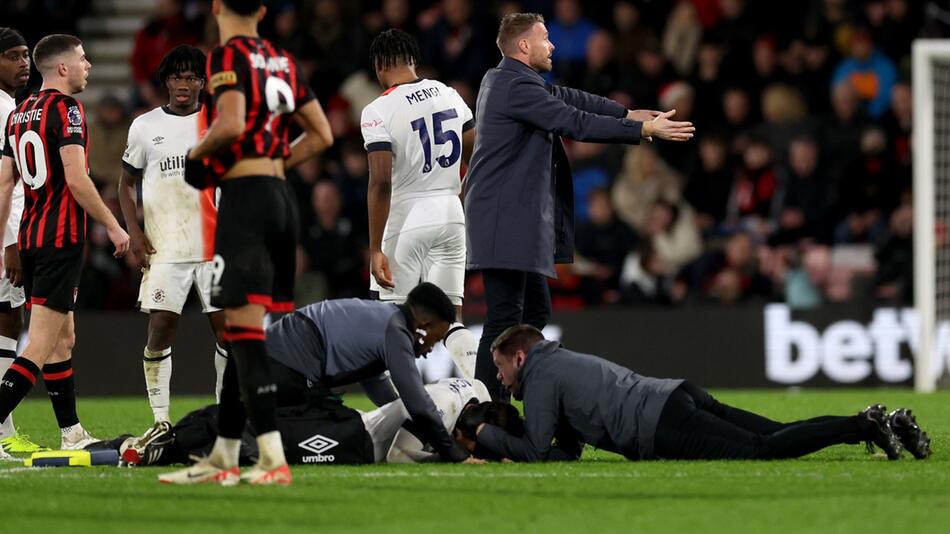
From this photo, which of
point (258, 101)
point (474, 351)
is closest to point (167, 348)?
point (474, 351)

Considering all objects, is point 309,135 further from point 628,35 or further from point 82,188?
point 628,35

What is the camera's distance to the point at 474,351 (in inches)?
334

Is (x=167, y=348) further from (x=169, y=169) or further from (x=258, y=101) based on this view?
(x=258, y=101)

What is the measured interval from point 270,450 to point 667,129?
2.73m

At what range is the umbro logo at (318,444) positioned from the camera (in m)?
7.13

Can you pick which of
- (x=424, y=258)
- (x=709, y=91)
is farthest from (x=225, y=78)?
(x=709, y=91)

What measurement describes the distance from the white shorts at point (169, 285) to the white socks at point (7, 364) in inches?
30.0

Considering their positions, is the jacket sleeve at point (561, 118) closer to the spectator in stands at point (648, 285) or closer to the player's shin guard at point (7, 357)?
the player's shin guard at point (7, 357)

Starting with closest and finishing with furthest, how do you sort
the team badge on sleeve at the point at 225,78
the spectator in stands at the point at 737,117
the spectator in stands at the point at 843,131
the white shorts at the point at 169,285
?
the team badge on sleeve at the point at 225,78 < the white shorts at the point at 169,285 < the spectator in stands at the point at 843,131 < the spectator in stands at the point at 737,117

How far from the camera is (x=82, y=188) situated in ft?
25.0

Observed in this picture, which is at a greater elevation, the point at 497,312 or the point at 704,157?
the point at 704,157

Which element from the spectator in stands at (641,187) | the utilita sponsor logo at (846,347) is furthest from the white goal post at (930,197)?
the spectator in stands at (641,187)

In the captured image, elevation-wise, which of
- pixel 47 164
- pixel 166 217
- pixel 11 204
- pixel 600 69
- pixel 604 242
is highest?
pixel 600 69

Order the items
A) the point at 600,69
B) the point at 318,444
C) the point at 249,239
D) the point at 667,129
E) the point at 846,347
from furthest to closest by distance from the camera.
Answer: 1. the point at 600,69
2. the point at 846,347
3. the point at 667,129
4. the point at 318,444
5. the point at 249,239
